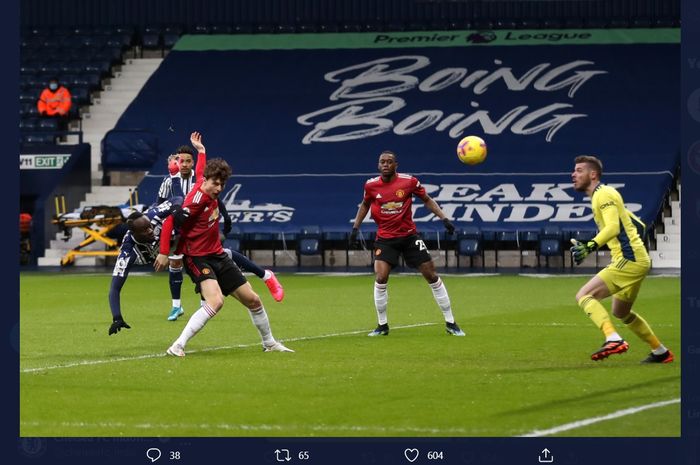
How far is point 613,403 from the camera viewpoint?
10.7 metres

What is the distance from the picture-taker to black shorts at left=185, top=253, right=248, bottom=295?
14141 mm

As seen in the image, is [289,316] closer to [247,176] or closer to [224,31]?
[247,176]

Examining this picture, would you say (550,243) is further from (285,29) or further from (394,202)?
(394,202)

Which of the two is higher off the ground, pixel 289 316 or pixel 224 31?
pixel 224 31

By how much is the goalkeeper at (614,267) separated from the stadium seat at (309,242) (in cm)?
2255

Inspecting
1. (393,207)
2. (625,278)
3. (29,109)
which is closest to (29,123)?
(29,109)

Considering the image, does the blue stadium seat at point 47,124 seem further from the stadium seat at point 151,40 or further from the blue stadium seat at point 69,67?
the stadium seat at point 151,40

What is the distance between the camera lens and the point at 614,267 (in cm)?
1350

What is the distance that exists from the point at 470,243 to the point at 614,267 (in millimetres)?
21819

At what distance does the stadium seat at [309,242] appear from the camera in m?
35.9

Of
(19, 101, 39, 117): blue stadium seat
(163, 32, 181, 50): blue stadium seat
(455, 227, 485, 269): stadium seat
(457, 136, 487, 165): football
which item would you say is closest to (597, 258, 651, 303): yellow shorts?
(457, 136, 487, 165): football
